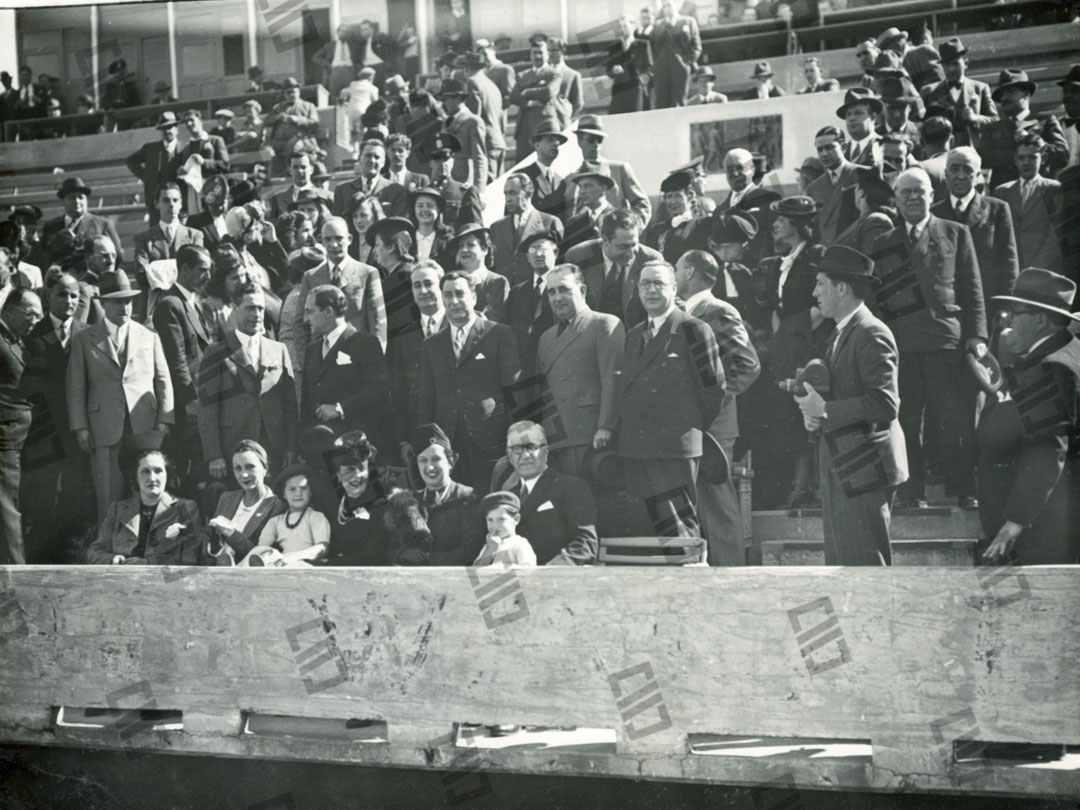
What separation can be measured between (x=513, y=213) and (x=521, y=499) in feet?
5.74

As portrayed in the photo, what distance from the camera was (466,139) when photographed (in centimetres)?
781

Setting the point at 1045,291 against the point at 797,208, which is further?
the point at 797,208

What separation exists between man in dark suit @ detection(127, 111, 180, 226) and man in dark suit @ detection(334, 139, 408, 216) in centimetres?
126

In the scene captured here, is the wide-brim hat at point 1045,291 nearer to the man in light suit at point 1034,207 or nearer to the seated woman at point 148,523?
the man in light suit at point 1034,207

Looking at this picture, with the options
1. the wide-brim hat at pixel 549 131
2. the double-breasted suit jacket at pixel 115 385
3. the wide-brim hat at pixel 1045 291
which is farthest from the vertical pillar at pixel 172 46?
the wide-brim hat at pixel 1045 291

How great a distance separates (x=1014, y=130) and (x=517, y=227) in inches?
112

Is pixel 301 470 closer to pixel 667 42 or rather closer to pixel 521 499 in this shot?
pixel 521 499

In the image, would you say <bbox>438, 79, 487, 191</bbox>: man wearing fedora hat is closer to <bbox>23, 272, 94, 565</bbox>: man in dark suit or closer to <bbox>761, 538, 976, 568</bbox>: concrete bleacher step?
<bbox>23, 272, 94, 565</bbox>: man in dark suit

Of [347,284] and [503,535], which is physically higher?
[347,284]

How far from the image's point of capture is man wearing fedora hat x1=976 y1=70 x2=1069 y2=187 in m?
6.61

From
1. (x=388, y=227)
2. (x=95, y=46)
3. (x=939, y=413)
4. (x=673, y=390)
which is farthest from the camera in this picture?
(x=95, y=46)

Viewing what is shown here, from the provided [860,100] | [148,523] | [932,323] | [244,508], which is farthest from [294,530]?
[860,100]

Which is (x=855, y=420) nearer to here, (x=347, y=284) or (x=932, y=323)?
(x=932, y=323)

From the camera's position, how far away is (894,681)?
6.20 m
